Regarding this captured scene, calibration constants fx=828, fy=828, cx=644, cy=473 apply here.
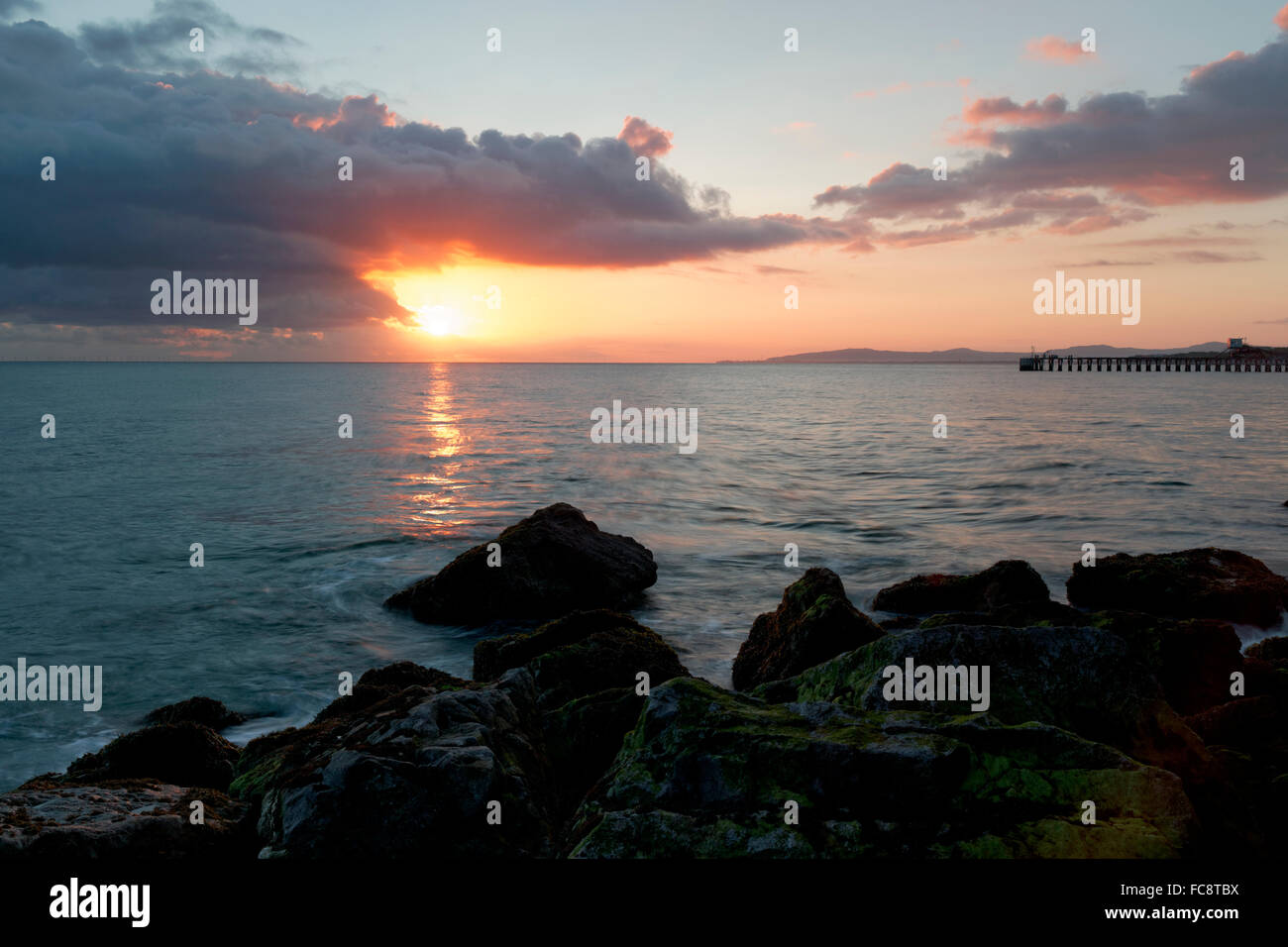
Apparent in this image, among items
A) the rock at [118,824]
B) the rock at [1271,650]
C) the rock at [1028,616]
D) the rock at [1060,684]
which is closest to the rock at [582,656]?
the rock at [1060,684]

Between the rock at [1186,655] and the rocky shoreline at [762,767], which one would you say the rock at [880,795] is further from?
the rock at [1186,655]

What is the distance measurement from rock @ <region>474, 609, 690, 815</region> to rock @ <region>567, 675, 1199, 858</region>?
1854 mm

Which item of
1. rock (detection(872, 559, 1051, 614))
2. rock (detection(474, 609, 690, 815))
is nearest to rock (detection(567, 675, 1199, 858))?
rock (detection(474, 609, 690, 815))

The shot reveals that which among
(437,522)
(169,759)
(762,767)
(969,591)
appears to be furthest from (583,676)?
(437,522)

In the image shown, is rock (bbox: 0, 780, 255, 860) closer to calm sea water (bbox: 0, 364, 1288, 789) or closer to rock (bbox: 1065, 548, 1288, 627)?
calm sea water (bbox: 0, 364, 1288, 789)

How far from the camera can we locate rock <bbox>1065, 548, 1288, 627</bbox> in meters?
15.4

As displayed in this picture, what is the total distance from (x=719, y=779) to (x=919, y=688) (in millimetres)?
2683

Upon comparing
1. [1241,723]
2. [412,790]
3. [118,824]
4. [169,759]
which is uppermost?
[412,790]

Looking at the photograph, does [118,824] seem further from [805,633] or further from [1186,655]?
[1186,655]

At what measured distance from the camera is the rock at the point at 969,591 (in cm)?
1542

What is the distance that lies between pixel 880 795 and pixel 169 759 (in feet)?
24.7

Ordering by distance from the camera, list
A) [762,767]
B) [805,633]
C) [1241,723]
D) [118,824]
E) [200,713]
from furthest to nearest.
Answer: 1. [200,713]
2. [805,633]
3. [1241,723]
4. [118,824]
5. [762,767]

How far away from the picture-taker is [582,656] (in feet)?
33.7
